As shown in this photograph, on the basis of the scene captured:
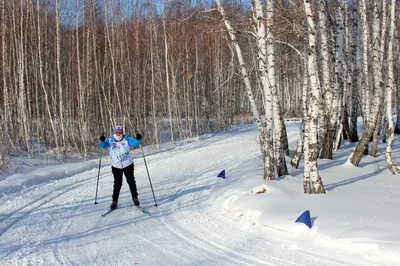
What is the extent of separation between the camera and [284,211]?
6.78 meters

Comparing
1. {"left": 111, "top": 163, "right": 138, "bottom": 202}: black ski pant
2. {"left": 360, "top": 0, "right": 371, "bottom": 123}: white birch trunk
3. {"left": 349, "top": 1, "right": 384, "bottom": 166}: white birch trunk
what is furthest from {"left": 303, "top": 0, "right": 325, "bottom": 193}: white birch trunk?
{"left": 360, "top": 0, "right": 371, "bottom": 123}: white birch trunk

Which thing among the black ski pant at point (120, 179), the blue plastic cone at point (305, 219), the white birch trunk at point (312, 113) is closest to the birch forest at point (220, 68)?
the white birch trunk at point (312, 113)

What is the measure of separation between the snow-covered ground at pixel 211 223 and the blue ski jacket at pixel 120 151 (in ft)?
3.19

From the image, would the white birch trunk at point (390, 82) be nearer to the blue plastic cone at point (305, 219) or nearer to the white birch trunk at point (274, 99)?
the white birch trunk at point (274, 99)

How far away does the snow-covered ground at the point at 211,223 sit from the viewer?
5.14 metres

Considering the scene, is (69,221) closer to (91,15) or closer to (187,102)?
(91,15)

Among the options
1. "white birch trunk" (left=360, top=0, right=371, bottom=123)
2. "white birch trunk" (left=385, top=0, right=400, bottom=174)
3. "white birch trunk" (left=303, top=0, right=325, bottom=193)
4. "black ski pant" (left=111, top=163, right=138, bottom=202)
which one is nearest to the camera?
"white birch trunk" (left=303, top=0, right=325, bottom=193)

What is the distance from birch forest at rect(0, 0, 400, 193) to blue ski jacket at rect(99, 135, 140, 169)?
11.6ft

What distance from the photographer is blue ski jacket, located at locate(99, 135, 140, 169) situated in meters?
8.23

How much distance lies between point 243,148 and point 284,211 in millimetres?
11695

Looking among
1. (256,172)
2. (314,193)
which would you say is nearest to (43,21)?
(256,172)

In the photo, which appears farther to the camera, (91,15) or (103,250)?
(91,15)

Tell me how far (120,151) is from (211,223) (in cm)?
273

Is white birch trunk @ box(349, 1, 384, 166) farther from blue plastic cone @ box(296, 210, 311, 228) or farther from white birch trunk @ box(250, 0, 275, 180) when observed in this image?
blue plastic cone @ box(296, 210, 311, 228)
